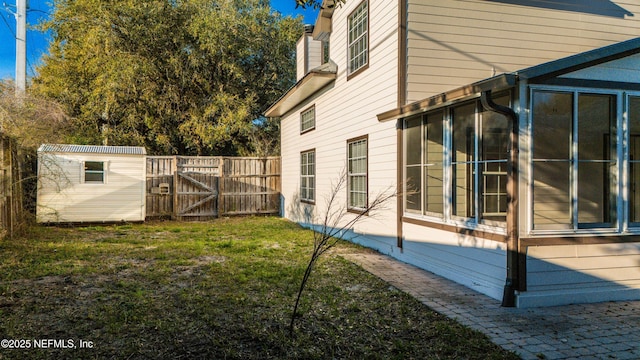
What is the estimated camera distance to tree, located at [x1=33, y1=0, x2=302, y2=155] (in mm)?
15383

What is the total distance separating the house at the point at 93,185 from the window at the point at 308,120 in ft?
14.9

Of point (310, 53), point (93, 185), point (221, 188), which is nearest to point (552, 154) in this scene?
point (310, 53)

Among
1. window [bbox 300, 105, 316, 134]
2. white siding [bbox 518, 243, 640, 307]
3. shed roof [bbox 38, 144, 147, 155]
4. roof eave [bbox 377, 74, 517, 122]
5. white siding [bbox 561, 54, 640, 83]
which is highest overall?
window [bbox 300, 105, 316, 134]

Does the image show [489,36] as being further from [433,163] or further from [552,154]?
[552,154]

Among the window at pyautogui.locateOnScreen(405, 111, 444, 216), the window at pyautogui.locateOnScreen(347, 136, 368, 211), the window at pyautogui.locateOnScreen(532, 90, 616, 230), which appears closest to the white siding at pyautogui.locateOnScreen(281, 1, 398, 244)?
the window at pyautogui.locateOnScreen(347, 136, 368, 211)

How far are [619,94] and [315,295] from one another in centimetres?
418

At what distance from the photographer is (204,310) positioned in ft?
13.4

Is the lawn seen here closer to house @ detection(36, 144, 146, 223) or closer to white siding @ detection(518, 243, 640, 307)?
white siding @ detection(518, 243, 640, 307)

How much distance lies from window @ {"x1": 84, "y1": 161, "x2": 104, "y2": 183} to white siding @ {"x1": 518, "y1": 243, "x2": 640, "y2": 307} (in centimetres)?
1041

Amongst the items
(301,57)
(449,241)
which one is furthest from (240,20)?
(449,241)

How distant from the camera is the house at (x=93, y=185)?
33.8ft

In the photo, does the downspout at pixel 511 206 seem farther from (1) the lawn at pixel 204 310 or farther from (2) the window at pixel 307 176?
(2) the window at pixel 307 176

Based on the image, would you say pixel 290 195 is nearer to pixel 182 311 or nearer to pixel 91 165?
pixel 91 165

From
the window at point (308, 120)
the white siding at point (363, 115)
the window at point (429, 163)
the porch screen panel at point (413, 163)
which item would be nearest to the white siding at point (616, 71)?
the window at point (429, 163)
